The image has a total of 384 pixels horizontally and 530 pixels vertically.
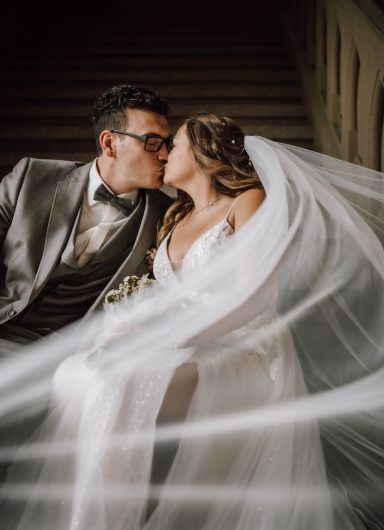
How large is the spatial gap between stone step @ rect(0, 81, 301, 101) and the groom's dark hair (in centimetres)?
273

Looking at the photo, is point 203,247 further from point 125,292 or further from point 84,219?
point 84,219

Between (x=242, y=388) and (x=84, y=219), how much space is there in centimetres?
117

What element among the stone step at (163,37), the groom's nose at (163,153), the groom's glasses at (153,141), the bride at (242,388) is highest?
the stone step at (163,37)

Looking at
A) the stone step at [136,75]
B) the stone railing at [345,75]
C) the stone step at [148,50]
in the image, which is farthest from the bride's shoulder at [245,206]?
the stone step at [148,50]

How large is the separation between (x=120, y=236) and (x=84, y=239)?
0.19 meters

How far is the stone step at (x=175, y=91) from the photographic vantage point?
526 cm

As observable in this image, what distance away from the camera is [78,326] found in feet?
7.77

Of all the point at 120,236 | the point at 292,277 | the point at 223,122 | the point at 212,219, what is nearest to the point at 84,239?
the point at 120,236

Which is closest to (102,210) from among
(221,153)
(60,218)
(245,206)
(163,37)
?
(60,218)

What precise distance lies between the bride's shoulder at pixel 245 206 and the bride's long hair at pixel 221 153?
0.22 ft

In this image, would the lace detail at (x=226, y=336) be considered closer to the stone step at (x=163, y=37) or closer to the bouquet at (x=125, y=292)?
the bouquet at (x=125, y=292)

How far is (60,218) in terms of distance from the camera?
2457 millimetres

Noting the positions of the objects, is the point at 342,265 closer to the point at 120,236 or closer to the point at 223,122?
the point at 223,122

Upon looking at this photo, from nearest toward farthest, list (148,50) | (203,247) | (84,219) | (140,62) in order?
1. (203,247)
2. (84,219)
3. (140,62)
4. (148,50)
